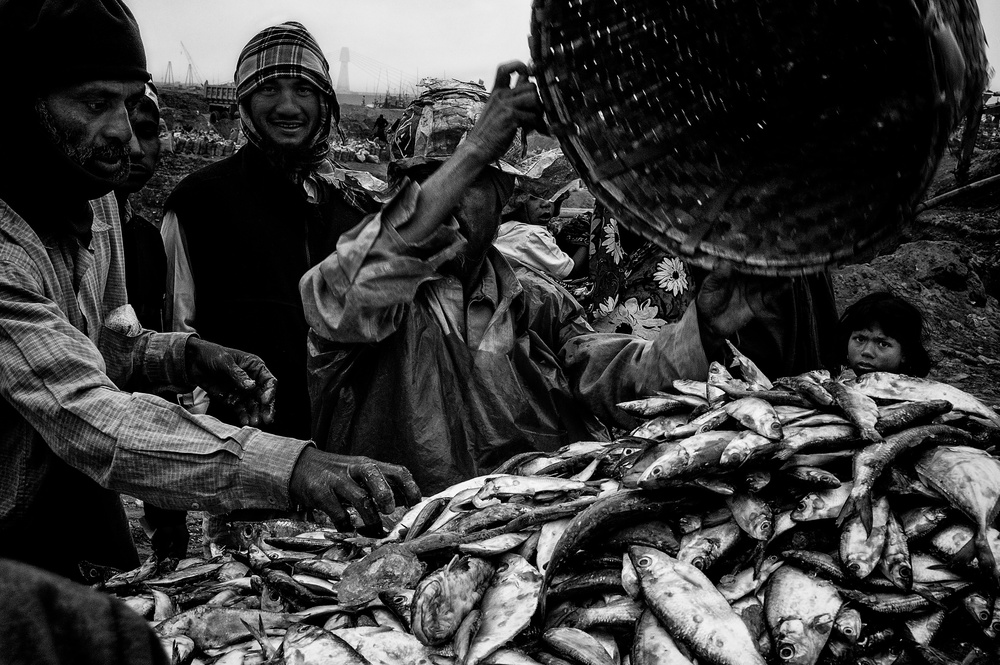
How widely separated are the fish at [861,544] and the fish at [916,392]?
46 cm

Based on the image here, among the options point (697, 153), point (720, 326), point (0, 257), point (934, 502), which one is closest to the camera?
point (934, 502)

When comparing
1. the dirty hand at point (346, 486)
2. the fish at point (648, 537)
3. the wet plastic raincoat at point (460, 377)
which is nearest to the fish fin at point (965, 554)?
the fish at point (648, 537)

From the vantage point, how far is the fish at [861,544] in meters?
1.66

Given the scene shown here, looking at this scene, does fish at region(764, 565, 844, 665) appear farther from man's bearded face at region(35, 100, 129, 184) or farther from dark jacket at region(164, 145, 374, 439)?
dark jacket at region(164, 145, 374, 439)

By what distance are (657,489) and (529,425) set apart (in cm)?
112

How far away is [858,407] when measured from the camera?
2002 millimetres

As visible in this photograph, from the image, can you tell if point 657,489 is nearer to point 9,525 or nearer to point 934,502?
point 934,502

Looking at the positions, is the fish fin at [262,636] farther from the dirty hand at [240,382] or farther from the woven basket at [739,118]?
the woven basket at [739,118]

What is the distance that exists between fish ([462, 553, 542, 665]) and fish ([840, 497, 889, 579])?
2.18 ft

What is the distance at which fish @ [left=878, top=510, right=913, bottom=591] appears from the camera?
1.66 metres

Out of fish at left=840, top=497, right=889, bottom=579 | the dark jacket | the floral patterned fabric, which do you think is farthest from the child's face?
the dark jacket

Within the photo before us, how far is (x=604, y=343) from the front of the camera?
2.98 meters

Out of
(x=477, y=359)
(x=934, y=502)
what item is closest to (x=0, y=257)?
(x=477, y=359)

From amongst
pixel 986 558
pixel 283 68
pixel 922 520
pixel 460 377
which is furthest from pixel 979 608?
pixel 283 68
